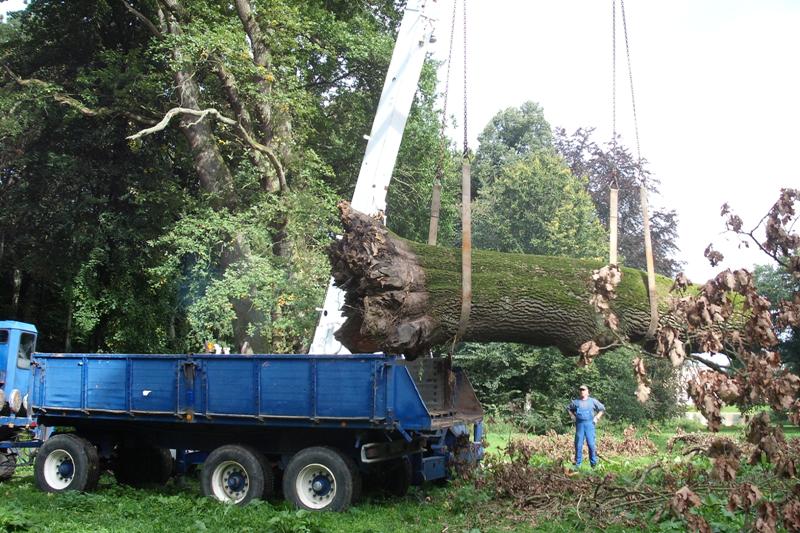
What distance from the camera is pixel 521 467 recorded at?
32.2 ft

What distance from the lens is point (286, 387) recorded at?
9.29 metres

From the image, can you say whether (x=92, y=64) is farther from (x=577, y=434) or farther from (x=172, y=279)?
(x=577, y=434)

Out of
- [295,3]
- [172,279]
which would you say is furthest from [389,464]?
[295,3]

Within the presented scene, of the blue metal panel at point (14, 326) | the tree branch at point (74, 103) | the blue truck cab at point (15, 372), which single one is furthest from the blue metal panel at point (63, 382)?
the tree branch at point (74, 103)

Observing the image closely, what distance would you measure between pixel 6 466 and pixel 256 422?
15.9 feet

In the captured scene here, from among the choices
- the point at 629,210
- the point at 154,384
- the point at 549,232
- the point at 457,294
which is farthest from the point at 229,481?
the point at 629,210

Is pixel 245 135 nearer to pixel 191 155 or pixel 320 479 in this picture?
pixel 191 155

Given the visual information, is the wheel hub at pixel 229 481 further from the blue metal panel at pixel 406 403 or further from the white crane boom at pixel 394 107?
the white crane boom at pixel 394 107

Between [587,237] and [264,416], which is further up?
[587,237]

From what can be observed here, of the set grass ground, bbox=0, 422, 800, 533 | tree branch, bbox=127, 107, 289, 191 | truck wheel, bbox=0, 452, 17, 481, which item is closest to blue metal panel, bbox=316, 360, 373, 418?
grass ground, bbox=0, 422, 800, 533

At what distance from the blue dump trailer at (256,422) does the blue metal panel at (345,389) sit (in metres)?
0.01

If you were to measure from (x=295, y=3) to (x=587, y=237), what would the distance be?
16.7 m

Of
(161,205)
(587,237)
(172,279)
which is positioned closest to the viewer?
(172,279)

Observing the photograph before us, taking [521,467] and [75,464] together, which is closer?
[521,467]
